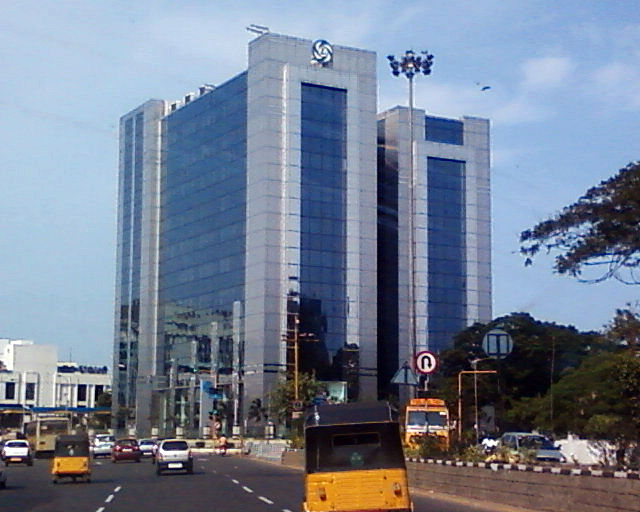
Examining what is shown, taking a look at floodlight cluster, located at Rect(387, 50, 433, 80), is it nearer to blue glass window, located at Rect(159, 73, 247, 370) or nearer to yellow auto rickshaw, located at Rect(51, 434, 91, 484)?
yellow auto rickshaw, located at Rect(51, 434, 91, 484)

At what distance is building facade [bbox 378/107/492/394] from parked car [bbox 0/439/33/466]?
4876 centimetres

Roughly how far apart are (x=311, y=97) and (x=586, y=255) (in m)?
67.7

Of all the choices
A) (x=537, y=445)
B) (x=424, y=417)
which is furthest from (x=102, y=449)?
(x=537, y=445)

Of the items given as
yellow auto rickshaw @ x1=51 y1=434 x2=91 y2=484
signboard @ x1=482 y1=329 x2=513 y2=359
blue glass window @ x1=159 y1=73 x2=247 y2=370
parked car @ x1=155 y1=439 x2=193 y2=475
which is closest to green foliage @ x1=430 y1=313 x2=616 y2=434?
parked car @ x1=155 y1=439 x2=193 y2=475

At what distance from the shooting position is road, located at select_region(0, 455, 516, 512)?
26.0m

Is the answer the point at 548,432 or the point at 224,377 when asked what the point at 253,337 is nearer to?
the point at 224,377

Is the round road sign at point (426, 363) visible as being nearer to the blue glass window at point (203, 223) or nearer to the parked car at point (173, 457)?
the parked car at point (173, 457)

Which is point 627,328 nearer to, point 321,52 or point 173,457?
point 173,457

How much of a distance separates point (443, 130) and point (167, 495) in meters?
85.5

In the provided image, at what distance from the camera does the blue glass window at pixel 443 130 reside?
111938mm

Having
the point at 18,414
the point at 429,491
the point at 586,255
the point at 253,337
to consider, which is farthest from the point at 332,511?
the point at 18,414

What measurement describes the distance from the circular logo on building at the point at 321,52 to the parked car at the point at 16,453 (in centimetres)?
5128

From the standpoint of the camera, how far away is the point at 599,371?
50.2 m

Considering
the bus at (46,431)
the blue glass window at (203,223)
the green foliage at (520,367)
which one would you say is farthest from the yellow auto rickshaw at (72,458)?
the blue glass window at (203,223)
